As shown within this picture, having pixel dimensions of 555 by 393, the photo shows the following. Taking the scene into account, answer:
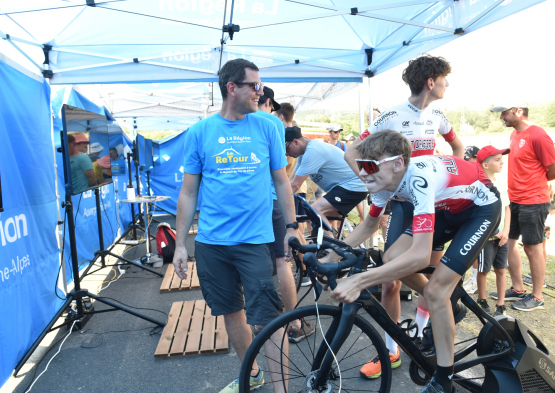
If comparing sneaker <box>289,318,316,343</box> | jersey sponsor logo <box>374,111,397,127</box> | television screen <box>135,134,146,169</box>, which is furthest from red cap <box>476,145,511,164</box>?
television screen <box>135,134,146,169</box>

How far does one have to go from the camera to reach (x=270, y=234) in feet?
7.72

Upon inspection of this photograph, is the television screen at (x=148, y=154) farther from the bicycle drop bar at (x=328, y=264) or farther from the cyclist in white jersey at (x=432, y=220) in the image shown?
the bicycle drop bar at (x=328, y=264)

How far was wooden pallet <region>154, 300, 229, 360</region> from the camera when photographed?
3178mm

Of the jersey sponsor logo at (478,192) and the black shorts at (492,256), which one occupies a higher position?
the jersey sponsor logo at (478,192)

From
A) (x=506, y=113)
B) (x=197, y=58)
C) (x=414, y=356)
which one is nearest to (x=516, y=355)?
(x=414, y=356)

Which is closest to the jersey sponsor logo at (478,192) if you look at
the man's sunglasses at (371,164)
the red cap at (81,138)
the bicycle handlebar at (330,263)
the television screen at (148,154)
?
the man's sunglasses at (371,164)

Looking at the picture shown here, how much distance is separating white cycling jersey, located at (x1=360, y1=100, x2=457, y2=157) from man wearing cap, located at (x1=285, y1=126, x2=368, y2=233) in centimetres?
98

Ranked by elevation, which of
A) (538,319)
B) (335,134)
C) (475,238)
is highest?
(335,134)

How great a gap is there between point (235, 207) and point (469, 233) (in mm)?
1370

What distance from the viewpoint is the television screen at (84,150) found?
3417 mm

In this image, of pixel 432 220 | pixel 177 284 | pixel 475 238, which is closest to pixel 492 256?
pixel 475 238

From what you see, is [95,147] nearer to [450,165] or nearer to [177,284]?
[177,284]

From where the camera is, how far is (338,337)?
192 cm

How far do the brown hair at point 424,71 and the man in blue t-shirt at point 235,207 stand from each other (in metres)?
1.24
